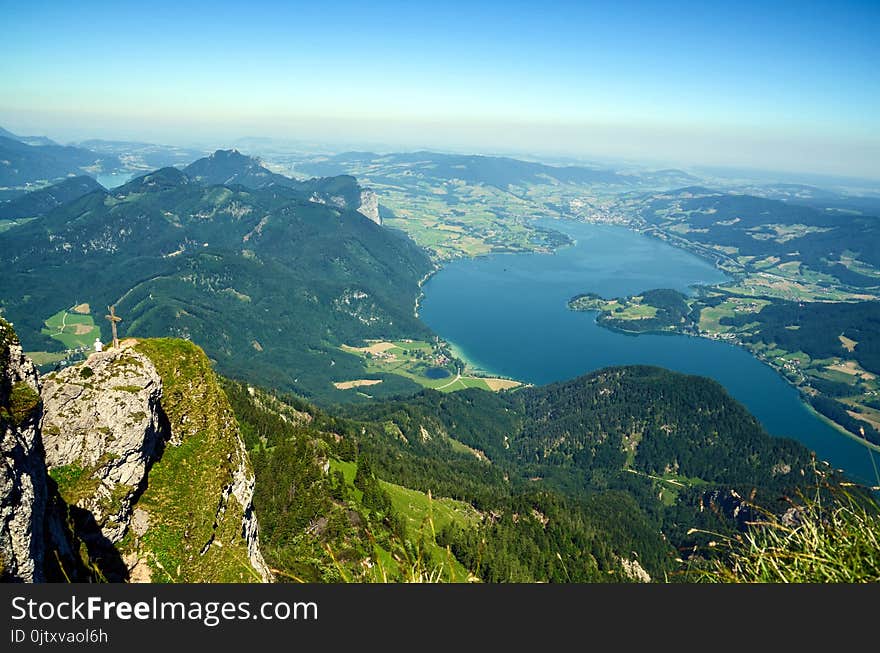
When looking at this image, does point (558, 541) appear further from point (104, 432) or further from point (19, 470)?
point (19, 470)

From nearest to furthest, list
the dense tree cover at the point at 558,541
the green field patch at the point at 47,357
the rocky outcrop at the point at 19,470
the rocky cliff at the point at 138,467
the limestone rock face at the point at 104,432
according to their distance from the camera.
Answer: the rocky outcrop at the point at 19,470
the rocky cliff at the point at 138,467
the limestone rock face at the point at 104,432
the dense tree cover at the point at 558,541
the green field patch at the point at 47,357

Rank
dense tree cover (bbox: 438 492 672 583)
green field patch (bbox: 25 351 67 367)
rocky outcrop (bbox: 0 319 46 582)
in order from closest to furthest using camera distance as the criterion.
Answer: rocky outcrop (bbox: 0 319 46 582), dense tree cover (bbox: 438 492 672 583), green field patch (bbox: 25 351 67 367)

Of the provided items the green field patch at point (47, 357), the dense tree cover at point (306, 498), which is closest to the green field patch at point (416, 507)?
the dense tree cover at point (306, 498)

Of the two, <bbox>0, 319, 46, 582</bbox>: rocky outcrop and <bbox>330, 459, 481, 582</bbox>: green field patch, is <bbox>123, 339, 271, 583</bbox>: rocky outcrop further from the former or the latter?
<bbox>330, 459, 481, 582</bbox>: green field patch

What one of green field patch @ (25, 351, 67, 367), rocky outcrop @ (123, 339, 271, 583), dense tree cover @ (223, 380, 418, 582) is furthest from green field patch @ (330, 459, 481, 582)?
green field patch @ (25, 351, 67, 367)

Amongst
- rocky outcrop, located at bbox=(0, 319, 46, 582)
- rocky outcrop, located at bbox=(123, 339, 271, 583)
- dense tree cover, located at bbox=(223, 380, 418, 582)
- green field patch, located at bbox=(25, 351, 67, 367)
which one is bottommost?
green field patch, located at bbox=(25, 351, 67, 367)

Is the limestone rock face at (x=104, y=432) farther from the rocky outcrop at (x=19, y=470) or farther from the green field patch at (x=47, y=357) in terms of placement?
the green field patch at (x=47, y=357)

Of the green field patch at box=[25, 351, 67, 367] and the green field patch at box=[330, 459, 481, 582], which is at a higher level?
the green field patch at box=[330, 459, 481, 582]

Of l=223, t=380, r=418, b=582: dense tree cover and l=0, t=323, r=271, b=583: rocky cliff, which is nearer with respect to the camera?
l=0, t=323, r=271, b=583: rocky cliff
